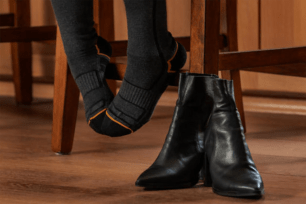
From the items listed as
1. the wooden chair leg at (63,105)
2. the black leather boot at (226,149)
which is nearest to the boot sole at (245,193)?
the black leather boot at (226,149)

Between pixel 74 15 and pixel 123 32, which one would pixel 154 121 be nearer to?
pixel 123 32

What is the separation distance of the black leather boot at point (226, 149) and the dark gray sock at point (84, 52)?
249mm

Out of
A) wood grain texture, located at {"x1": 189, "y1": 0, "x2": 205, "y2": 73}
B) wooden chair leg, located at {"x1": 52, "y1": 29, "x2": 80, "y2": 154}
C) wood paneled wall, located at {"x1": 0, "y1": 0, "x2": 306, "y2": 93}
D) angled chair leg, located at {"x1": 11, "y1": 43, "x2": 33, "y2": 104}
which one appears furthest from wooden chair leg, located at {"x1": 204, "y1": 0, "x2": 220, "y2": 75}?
angled chair leg, located at {"x1": 11, "y1": 43, "x2": 33, "y2": 104}

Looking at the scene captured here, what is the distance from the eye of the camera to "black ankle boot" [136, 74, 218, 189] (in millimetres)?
Result: 812

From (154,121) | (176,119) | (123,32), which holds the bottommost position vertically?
(154,121)

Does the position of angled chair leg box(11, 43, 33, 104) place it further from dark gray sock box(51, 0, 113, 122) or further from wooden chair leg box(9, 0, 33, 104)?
dark gray sock box(51, 0, 113, 122)

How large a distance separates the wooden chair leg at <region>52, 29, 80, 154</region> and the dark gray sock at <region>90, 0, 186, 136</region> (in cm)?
18

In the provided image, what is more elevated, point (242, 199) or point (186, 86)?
point (186, 86)

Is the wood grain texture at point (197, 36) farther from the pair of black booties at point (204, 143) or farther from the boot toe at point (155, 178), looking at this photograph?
the boot toe at point (155, 178)

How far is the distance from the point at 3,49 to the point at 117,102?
145cm

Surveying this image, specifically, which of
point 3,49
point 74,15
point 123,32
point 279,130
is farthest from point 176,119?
point 3,49

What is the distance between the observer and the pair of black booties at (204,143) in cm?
78

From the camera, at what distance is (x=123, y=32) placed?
186 centimetres

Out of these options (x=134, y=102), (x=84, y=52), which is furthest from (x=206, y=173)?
(x=84, y=52)
